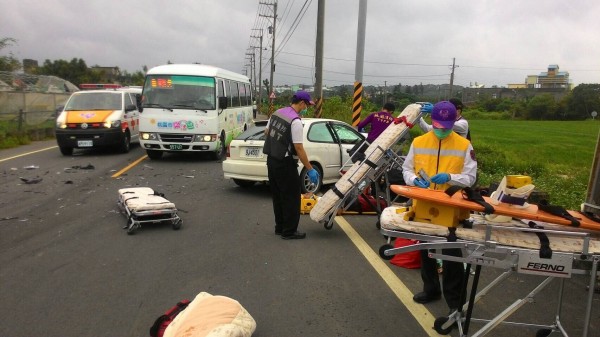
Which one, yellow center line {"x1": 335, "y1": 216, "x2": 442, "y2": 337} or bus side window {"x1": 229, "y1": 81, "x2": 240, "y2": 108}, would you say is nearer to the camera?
yellow center line {"x1": 335, "y1": 216, "x2": 442, "y2": 337}

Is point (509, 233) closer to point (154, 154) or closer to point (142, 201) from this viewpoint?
point (142, 201)

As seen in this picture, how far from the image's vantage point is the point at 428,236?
3.04 m

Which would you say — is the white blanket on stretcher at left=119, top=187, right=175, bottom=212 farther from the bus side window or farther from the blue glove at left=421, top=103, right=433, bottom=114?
the bus side window

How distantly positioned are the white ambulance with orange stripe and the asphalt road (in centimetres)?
573

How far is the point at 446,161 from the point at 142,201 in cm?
443

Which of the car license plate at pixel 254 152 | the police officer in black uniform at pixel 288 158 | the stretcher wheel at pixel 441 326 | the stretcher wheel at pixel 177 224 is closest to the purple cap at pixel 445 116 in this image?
the stretcher wheel at pixel 441 326

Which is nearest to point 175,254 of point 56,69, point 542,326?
point 542,326

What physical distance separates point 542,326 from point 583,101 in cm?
6443

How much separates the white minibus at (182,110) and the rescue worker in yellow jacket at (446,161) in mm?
Result: 9246

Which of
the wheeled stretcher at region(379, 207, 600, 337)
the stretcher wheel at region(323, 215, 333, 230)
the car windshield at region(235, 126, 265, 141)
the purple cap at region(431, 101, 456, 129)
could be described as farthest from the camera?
the car windshield at region(235, 126, 265, 141)

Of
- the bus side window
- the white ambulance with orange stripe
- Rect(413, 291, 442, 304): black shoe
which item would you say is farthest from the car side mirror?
Rect(413, 291, 442, 304): black shoe

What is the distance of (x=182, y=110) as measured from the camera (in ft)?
40.5

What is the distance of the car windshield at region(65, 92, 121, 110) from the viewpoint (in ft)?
47.2

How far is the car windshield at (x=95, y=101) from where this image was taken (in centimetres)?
1439
